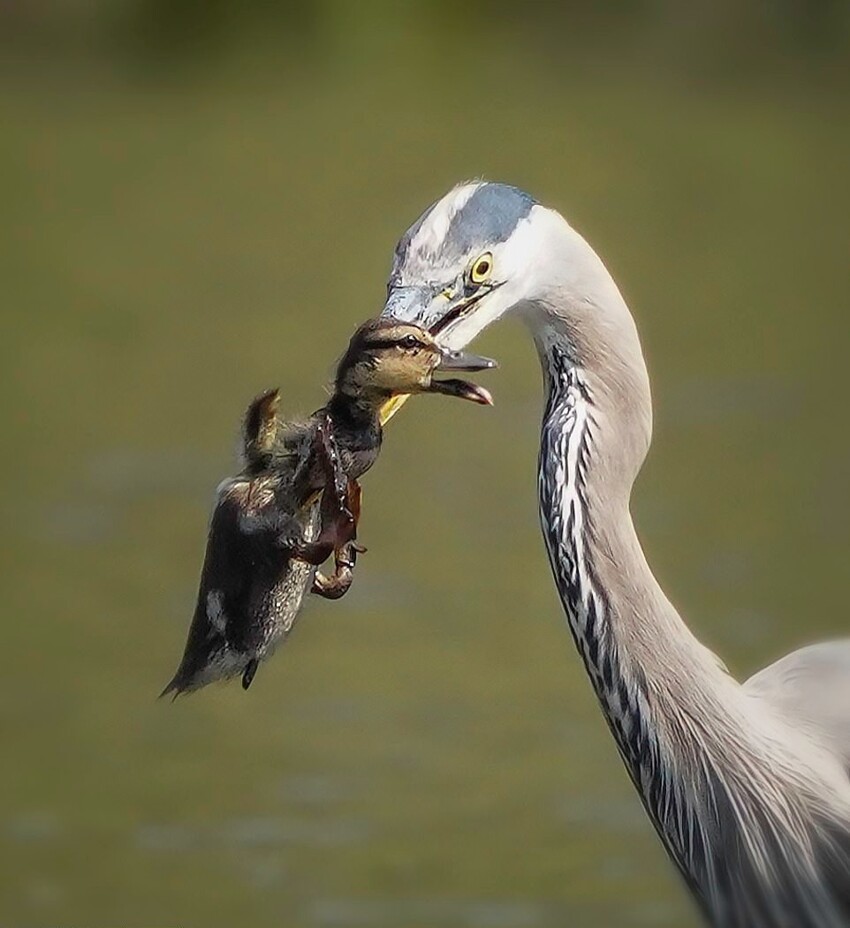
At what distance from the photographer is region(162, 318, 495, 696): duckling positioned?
3.22m

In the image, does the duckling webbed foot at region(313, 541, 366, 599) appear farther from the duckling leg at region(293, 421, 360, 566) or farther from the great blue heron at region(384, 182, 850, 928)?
the great blue heron at region(384, 182, 850, 928)

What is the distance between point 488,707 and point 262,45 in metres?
14.0

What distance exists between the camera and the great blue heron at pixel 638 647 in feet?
12.0

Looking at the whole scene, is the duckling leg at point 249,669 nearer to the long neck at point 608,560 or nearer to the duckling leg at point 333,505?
the duckling leg at point 333,505

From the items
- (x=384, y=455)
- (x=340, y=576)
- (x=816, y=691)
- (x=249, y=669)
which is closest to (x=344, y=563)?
(x=340, y=576)

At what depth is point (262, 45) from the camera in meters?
21.1

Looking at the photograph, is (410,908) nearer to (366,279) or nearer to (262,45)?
(366,279)

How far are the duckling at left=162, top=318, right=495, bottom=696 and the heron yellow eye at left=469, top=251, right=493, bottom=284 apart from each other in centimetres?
28

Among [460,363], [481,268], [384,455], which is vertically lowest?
[460,363]

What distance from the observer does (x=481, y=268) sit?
358 centimetres

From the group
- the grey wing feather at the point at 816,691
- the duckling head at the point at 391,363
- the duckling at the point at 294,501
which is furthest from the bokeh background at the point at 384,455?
the duckling head at the point at 391,363

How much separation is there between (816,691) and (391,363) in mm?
1072

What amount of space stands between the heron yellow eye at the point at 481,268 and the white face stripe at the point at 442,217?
0.06 meters

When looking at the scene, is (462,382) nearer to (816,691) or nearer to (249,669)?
(249,669)
